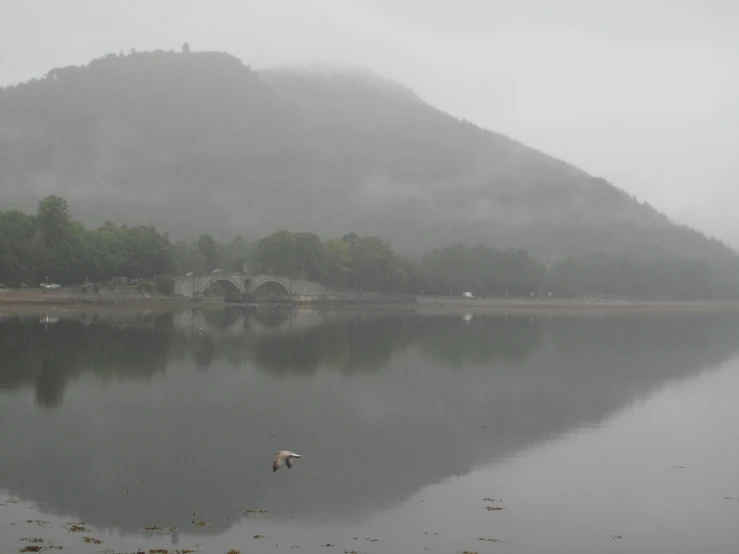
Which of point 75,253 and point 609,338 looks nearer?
point 609,338

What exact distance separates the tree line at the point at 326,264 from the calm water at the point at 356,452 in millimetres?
44086

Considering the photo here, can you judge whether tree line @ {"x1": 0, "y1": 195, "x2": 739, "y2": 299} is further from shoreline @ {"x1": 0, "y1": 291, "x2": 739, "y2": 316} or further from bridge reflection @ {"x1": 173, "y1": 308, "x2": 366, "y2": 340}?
bridge reflection @ {"x1": 173, "y1": 308, "x2": 366, "y2": 340}

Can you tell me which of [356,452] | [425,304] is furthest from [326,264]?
[356,452]

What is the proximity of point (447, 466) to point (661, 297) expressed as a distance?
537ft

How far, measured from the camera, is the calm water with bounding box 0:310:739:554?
1816 centimetres

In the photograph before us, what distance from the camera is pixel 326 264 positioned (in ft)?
469

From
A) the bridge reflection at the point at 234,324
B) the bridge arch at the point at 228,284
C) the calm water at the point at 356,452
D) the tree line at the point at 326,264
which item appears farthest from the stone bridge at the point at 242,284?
the calm water at the point at 356,452

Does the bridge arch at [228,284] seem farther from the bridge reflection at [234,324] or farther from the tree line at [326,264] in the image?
the bridge reflection at [234,324]

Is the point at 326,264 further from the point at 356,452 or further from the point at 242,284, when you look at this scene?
the point at 356,452

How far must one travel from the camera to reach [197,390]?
35938 millimetres

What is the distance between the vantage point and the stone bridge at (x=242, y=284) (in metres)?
114

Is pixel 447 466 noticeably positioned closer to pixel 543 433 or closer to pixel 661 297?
pixel 543 433

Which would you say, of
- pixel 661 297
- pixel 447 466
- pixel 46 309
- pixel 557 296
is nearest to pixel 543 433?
pixel 447 466

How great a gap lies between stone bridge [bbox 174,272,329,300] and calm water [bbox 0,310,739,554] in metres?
60.9
